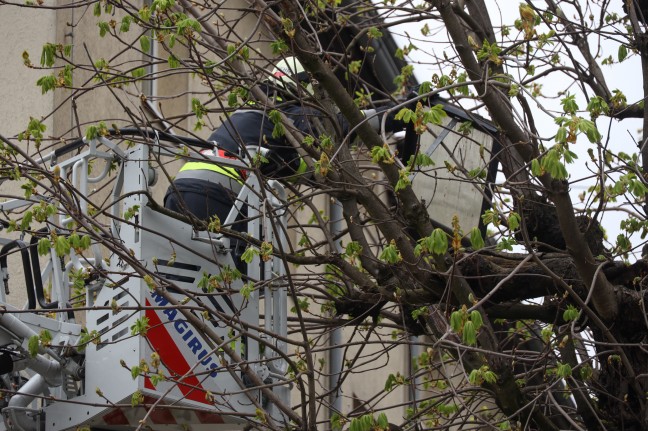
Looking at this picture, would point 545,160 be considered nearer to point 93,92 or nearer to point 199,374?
point 199,374

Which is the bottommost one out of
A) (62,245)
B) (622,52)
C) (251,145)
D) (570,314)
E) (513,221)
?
(570,314)

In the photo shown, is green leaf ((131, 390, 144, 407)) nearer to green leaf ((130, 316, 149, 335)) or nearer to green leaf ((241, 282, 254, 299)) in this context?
green leaf ((130, 316, 149, 335))

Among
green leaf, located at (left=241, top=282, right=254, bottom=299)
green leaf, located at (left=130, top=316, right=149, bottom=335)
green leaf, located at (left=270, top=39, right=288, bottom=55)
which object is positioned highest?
green leaf, located at (left=270, top=39, right=288, bottom=55)

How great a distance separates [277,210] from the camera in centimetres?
749

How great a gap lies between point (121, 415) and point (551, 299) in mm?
2753

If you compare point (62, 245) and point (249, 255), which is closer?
point (62, 245)

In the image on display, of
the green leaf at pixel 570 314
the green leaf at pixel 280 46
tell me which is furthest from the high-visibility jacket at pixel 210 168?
the green leaf at pixel 570 314

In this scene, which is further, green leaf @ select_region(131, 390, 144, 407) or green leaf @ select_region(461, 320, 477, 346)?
green leaf @ select_region(131, 390, 144, 407)

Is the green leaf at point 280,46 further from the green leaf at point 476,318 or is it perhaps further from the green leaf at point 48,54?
the green leaf at point 476,318

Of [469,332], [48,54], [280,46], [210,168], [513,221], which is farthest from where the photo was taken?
[280,46]

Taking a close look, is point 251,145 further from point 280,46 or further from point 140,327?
point 140,327

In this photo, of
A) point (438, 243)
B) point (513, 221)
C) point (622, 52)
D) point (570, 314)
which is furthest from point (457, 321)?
point (622, 52)

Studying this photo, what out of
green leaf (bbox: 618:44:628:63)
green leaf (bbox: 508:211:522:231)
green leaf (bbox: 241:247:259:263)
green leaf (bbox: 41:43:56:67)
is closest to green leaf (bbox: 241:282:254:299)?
green leaf (bbox: 241:247:259:263)

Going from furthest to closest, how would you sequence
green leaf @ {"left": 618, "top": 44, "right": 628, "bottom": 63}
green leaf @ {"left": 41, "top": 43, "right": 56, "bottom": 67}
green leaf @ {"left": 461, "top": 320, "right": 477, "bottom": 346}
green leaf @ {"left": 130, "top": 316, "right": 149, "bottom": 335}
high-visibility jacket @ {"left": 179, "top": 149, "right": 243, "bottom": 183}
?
green leaf @ {"left": 618, "top": 44, "right": 628, "bottom": 63}, high-visibility jacket @ {"left": 179, "top": 149, "right": 243, "bottom": 183}, green leaf @ {"left": 41, "top": 43, "right": 56, "bottom": 67}, green leaf @ {"left": 130, "top": 316, "right": 149, "bottom": 335}, green leaf @ {"left": 461, "top": 320, "right": 477, "bottom": 346}
